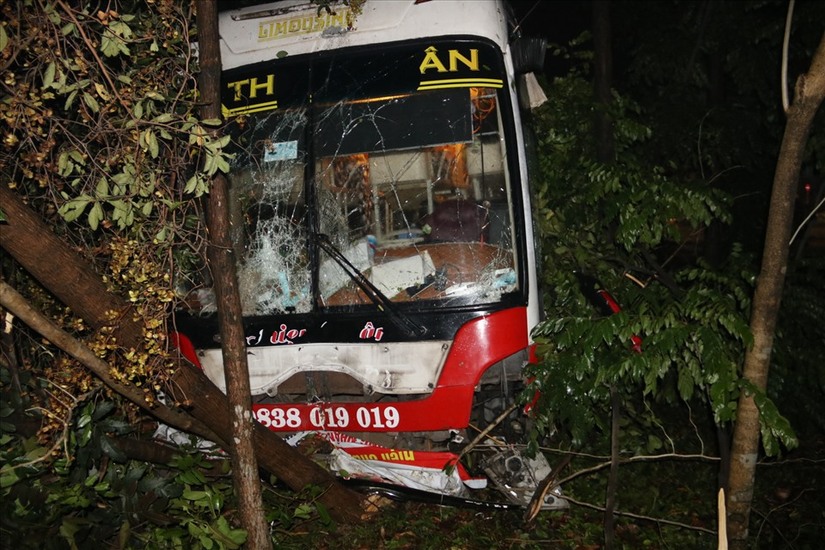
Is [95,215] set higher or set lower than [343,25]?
lower

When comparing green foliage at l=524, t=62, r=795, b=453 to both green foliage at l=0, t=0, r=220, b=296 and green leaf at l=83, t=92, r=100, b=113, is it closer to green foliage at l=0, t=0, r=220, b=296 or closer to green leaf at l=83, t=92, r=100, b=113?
green foliage at l=0, t=0, r=220, b=296

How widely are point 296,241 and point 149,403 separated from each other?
1356mm

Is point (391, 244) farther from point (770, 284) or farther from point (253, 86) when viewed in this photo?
point (770, 284)

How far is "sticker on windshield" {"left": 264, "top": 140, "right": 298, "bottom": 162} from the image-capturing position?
166 inches

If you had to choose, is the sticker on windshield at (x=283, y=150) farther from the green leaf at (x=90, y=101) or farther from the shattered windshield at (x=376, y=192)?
the green leaf at (x=90, y=101)

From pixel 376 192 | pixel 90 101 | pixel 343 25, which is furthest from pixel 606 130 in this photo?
pixel 90 101

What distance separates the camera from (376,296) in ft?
13.3

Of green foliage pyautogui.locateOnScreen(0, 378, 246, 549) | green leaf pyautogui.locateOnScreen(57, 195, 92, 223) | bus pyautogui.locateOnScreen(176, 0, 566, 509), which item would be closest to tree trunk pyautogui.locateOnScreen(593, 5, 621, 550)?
bus pyautogui.locateOnScreen(176, 0, 566, 509)

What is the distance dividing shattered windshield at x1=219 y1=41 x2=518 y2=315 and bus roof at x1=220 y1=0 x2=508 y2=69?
15 centimetres

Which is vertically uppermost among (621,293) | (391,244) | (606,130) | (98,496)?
(606,130)

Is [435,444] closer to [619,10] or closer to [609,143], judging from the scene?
[609,143]

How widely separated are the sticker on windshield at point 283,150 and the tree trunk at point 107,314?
55.6 inches

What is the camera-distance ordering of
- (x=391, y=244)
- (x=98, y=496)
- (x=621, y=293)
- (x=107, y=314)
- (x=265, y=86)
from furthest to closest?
(x=621, y=293) → (x=265, y=86) → (x=391, y=244) → (x=98, y=496) → (x=107, y=314)

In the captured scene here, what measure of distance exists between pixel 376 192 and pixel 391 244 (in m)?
0.34
